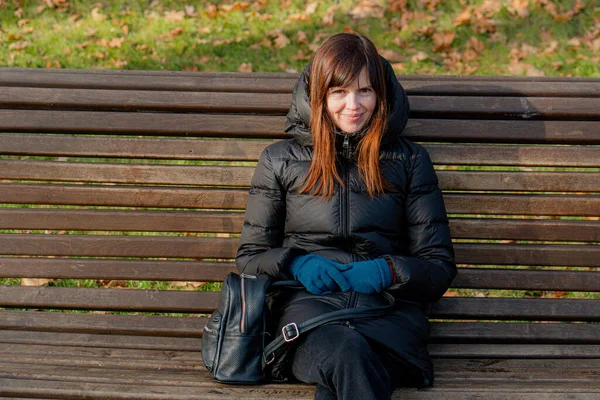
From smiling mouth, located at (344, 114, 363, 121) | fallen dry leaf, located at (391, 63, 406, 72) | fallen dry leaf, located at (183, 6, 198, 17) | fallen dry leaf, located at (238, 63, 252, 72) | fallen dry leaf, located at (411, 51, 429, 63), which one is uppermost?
smiling mouth, located at (344, 114, 363, 121)

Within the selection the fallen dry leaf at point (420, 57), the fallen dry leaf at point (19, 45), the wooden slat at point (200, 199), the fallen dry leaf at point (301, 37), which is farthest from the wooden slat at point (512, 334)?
the fallen dry leaf at point (19, 45)

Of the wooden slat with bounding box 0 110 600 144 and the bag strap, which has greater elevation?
the wooden slat with bounding box 0 110 600 144

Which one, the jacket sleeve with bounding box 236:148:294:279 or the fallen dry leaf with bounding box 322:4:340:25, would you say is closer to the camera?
the jacket sleeve with bounding box 236:148:294:279

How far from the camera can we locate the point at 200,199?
3408 mm

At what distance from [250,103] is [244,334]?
1.21 meters

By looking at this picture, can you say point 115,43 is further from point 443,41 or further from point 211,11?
point 443,41

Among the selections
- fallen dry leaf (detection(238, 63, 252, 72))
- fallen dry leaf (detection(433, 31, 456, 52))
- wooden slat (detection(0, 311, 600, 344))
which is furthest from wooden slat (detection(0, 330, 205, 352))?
fallen dry leaf (detection(433, 31, 456, 52))

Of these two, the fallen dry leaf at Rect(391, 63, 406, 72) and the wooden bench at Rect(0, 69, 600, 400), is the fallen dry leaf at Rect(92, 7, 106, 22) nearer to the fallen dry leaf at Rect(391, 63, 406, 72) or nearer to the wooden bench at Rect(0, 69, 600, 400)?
the fallen dry leaf at Rect(391, 63, 406, 72)

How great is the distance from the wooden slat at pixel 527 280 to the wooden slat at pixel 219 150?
484mm

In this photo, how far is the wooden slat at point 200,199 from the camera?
3.37 metres

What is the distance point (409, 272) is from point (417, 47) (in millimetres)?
3571

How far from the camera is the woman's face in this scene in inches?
115

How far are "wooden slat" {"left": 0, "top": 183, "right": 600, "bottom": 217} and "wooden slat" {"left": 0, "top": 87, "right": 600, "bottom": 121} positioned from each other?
1.25 feet

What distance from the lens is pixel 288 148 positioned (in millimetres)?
3123
